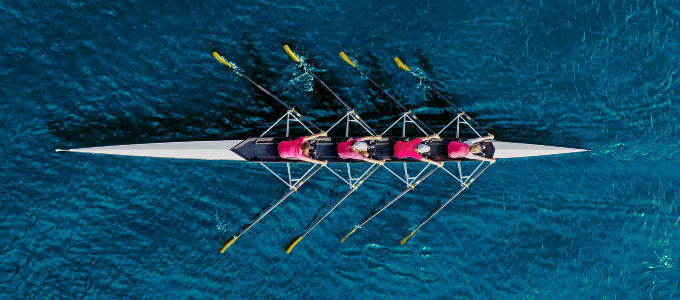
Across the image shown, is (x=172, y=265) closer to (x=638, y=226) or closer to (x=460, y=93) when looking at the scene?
(x=460, y=93)

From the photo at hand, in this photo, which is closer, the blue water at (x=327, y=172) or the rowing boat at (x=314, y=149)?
the rowing boat at (x=314, y=149)

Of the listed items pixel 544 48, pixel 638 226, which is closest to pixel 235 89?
pixel 544 48

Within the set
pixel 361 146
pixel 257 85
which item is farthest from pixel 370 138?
pixel 257 85

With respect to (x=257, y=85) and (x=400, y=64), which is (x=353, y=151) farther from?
(x=400, y=64)

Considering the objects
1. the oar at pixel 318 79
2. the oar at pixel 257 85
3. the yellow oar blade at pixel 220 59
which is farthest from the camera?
the yellow oar blade at pixel 220 59

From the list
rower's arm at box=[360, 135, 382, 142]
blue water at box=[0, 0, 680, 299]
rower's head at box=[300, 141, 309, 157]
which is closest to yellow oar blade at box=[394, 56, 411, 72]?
blue water at box=[0, 0, 680, 299]

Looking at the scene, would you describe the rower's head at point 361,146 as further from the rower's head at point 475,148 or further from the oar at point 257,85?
the rower's head at point 475,148

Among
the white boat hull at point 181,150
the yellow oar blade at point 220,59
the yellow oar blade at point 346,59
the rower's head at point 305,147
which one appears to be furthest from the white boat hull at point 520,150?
the yellow oar blade at point 220,59

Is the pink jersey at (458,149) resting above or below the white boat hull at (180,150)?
below
